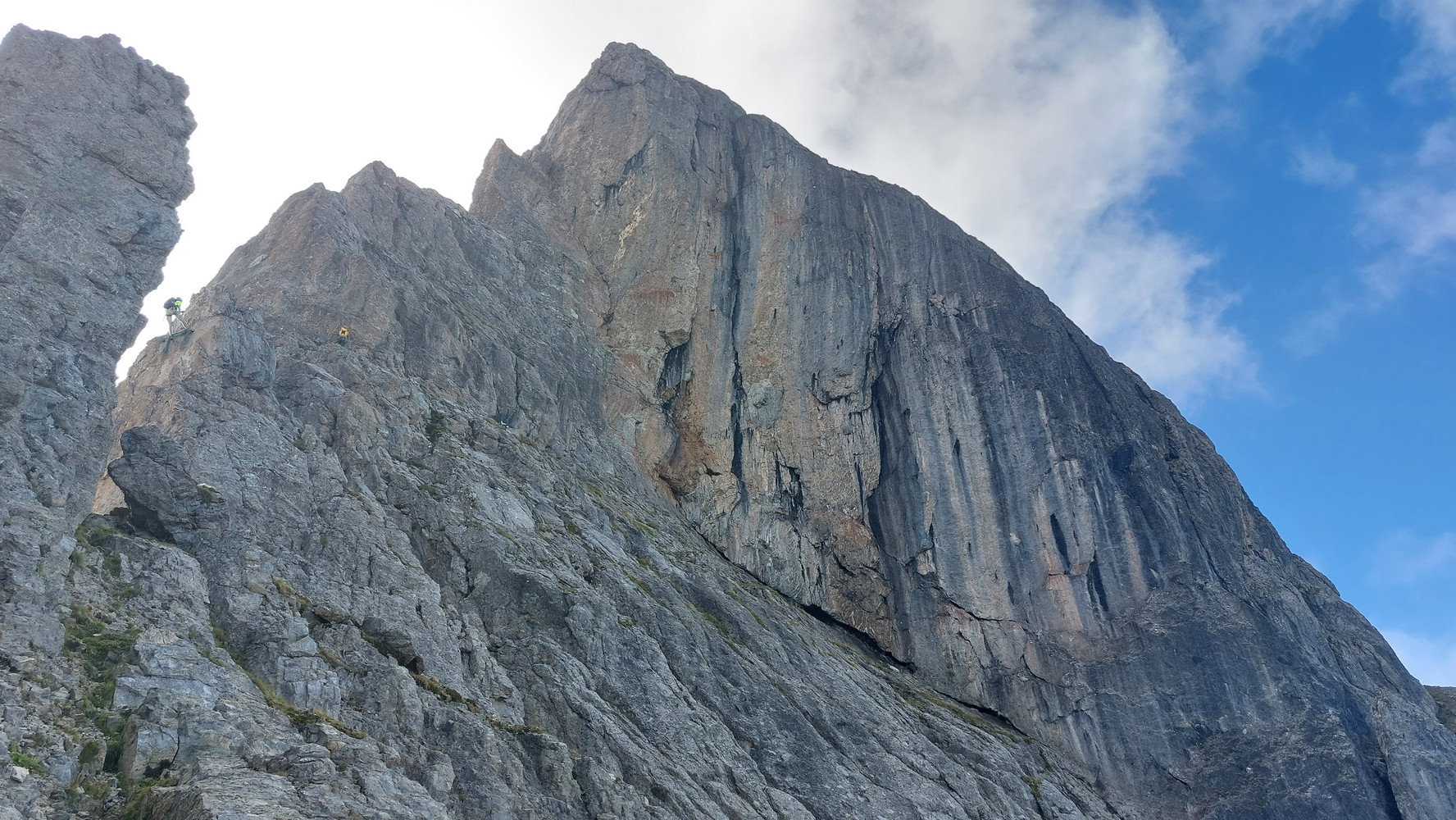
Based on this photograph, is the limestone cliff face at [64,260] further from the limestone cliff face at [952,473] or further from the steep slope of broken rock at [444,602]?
the limestone cliff face at [952,473]

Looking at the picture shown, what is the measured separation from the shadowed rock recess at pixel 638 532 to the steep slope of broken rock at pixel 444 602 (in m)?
0.19

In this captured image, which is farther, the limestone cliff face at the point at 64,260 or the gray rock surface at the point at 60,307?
the limestone cliff face at the point at 64,260

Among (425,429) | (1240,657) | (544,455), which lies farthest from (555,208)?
(1240,657)

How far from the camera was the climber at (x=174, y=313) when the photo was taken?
142 feet

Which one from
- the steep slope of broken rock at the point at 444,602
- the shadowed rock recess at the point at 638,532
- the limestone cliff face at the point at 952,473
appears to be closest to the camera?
the steep slope of broken rock at the point at 444,602

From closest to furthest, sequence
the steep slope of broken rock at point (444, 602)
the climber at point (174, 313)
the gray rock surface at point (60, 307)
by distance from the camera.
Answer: the gray rock surface at point (60, 307) < the steep slope of broken rock at point (444, 602) < the climber at point (174, 313)

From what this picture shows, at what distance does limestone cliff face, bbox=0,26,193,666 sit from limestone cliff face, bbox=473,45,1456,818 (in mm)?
33405

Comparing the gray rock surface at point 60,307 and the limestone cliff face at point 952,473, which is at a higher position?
the limestone cliff face at point 952,473

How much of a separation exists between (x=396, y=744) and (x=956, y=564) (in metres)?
48.6

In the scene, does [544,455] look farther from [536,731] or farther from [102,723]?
[102,723]

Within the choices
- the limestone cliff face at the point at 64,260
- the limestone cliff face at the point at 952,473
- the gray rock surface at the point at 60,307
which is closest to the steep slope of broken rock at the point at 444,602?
the gray rock surface at the point at 60,307

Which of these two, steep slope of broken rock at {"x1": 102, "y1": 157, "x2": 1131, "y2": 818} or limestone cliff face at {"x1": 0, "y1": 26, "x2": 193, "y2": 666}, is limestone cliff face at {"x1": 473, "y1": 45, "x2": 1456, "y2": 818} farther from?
limestone cliff face at {"x1": 0, "y1": 26, "x2": 193, "y2": 666}

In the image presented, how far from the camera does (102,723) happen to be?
69.5ft

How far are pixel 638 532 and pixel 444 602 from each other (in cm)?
1675
